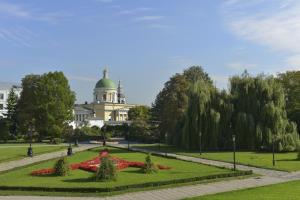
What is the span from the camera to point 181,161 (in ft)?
129

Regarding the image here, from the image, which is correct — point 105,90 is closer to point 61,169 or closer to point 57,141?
point 57,141

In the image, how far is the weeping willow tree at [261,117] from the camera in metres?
52.5

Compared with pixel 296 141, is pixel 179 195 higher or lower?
lower

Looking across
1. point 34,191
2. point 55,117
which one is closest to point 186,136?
point 55,117

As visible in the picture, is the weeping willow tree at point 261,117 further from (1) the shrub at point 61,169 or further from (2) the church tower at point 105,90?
(2) the church tower at point 105,90

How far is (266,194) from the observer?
21.1 meters

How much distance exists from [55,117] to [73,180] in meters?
52.2

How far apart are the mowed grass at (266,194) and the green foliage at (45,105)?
56.1m

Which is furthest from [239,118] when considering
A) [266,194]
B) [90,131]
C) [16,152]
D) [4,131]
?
[90,131]

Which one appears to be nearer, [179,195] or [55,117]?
[179,195]

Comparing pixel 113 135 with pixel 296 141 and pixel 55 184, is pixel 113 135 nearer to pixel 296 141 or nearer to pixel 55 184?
pixel 296 141

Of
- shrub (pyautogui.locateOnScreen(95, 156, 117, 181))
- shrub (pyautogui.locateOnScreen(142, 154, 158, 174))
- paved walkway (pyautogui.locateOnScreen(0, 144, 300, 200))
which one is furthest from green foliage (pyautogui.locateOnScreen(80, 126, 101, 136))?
shrub (pyautogui.locateOnScreen(95, 156, 117, 181))

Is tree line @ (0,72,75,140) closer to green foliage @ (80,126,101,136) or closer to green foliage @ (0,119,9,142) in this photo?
green foliage @ (0,119,9,142)

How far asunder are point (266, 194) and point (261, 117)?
1318 inches
